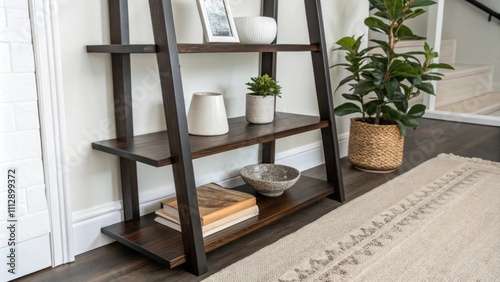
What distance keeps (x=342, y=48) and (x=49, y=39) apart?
1.48m

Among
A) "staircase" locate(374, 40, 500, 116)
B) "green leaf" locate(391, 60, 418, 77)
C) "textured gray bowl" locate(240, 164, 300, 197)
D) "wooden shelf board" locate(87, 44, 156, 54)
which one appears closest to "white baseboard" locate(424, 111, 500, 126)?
"staircase" locate(374, 40, 500, 116)

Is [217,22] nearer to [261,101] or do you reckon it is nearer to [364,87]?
[261,101]

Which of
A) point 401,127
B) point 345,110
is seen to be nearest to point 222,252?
point 345,110

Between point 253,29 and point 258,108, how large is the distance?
29 cm

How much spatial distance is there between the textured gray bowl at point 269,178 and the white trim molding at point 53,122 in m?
0.65

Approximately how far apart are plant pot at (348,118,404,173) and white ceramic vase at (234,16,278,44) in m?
0.92

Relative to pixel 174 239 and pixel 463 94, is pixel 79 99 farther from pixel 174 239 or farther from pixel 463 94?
pixel 463 94

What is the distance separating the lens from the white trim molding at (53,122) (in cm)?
115

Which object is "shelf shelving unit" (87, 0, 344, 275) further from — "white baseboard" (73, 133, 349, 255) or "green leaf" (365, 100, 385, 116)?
"green leaf" (365, 100, 385, 116)

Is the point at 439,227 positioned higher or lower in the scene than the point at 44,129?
lower

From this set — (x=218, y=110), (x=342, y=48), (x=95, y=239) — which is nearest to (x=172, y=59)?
(x=218, y=110)

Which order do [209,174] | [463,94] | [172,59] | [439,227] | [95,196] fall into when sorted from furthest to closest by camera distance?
[463,94], [209,174], [439,227], [95,196], [172,59]

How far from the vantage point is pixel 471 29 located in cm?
489

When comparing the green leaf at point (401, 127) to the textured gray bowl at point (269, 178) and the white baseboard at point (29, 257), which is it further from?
the white baseboard at point (29, 257)
